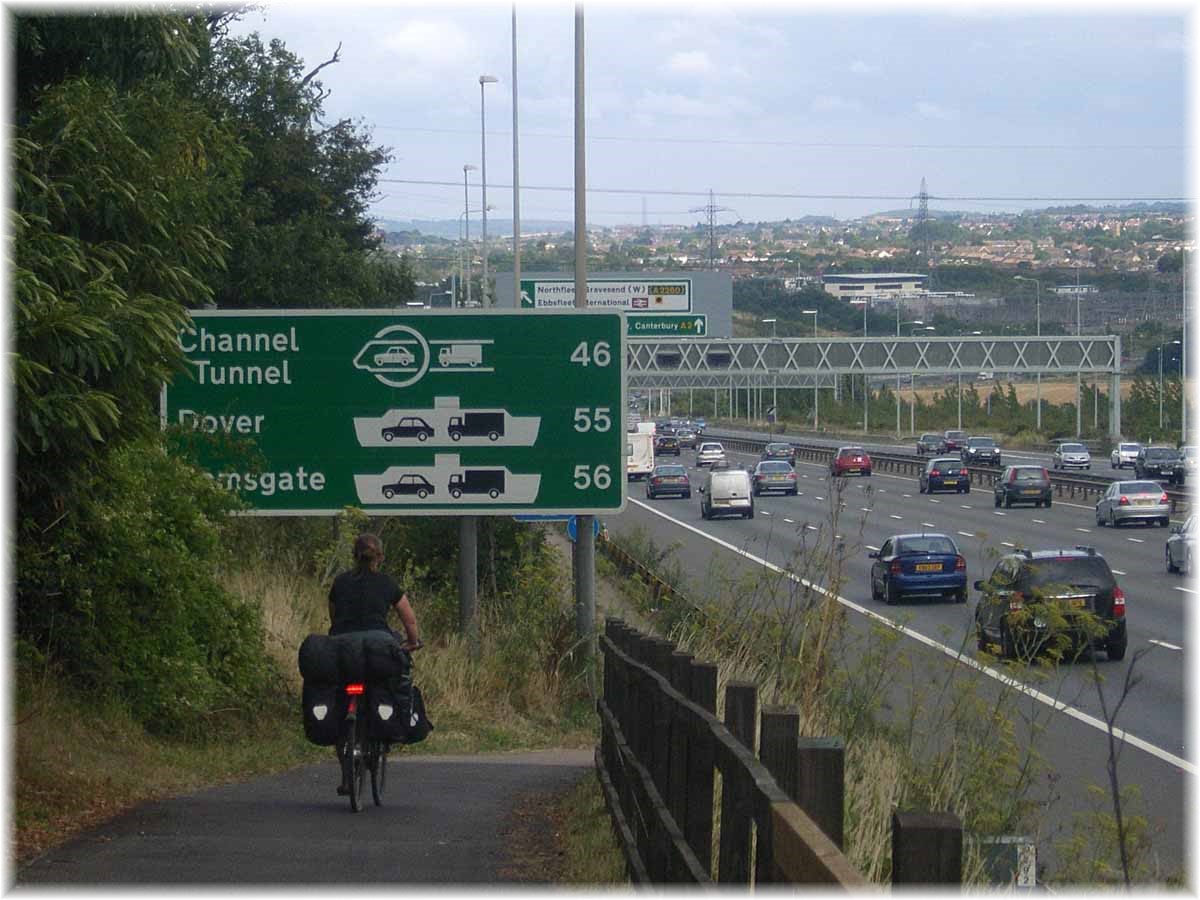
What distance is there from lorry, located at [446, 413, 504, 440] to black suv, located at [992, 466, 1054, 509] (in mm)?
43397

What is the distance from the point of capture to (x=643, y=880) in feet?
23.1

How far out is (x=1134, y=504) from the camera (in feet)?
162

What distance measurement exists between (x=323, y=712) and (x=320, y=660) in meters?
0.34

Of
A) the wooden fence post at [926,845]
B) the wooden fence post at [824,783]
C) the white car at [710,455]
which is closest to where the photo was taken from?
the wooden fence post at [926,845]

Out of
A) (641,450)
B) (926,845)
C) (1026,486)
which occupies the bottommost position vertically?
(1026,486)

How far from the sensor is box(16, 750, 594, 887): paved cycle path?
820 cm

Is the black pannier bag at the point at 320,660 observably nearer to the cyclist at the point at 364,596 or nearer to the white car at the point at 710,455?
the cyclist at the point at 364,596

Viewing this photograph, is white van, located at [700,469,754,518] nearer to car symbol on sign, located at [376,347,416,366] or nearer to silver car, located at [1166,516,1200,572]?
silver car, located at [1166,516,1200,572]

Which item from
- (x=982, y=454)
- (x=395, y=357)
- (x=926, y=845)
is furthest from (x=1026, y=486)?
(x=926, y=845)

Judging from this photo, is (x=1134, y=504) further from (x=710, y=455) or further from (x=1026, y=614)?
(x=1026, y=614)

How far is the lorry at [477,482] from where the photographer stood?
643 inches

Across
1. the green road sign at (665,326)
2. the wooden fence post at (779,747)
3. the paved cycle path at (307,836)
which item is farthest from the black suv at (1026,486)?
the wooden fence post at (779,747)

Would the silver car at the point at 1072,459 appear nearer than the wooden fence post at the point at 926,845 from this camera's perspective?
No

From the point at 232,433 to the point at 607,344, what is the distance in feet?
12.4
